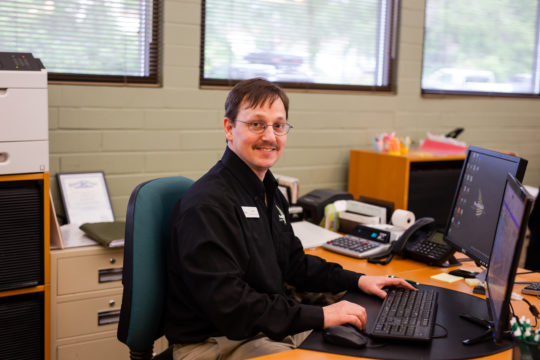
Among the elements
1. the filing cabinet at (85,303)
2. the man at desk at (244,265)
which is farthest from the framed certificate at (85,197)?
the man at desk at (244,265)

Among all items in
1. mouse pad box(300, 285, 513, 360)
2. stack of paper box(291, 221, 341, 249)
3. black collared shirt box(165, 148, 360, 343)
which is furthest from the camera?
stack of paper box(291, 221, 341, 249)

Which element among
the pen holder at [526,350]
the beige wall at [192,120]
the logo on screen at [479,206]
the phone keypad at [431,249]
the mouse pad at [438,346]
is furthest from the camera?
the beige wall at [192,120]

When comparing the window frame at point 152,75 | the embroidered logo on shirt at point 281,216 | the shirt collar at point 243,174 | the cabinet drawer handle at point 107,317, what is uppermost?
the window frame at point 152,75

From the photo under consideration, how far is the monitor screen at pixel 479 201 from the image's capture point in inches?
71.9

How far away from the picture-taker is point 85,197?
117 inches

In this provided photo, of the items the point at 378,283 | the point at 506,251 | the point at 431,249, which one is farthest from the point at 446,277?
the point at 506,251

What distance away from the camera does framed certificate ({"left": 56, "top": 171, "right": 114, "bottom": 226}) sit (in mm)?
2916

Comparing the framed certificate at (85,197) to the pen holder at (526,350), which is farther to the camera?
the framed certificate at (85,197)

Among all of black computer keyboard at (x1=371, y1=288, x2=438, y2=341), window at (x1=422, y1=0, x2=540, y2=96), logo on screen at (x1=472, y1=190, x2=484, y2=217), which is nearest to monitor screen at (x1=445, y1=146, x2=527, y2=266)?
logo on screen at (x1=472, y1=190, x2=484, y2=217)

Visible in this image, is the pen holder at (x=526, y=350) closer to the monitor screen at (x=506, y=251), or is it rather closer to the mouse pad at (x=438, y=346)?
the monitor screen at (x=506, y=251)

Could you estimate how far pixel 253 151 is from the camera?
70.4 inches

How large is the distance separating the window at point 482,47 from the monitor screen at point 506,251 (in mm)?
2933

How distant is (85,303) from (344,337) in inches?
61.6

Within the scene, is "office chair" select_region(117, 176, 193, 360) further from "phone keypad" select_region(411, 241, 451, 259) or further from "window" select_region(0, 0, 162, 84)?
"window" select_region(0, 0, 162, 84)
